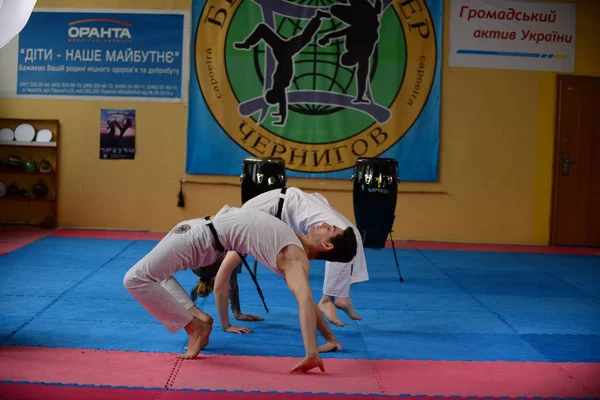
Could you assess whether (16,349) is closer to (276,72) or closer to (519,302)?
(519,302)

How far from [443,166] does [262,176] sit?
126 inches

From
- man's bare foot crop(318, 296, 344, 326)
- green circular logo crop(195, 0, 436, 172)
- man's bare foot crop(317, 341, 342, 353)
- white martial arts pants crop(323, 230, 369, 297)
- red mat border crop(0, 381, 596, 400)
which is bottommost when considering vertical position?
red mat border crop(0, 381, 596, 400)

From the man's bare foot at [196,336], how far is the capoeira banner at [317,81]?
192 inches

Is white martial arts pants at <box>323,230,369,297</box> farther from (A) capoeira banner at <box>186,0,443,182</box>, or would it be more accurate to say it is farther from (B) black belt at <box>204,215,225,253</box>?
(A) capoeira banner at <box>186,0,443,182</box>

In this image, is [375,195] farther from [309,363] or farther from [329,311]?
[309,363]

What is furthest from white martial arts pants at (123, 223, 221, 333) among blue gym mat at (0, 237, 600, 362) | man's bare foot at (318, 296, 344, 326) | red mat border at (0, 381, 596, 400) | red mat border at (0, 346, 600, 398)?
man's bare foot at (318, 296, 344, 326)

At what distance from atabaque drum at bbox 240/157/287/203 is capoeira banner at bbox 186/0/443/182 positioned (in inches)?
90.1

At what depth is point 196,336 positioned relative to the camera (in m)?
3.66

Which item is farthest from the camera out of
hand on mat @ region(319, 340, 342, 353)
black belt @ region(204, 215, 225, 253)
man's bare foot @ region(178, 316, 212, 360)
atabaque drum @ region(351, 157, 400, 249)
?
atabaque drum @ region(351, 157, 400, 249)

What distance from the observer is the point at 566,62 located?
851 cm

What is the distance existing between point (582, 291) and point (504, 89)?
3.33 m

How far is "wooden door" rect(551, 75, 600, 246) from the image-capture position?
8.48 metres

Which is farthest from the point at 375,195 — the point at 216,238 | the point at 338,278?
the point at 216,238

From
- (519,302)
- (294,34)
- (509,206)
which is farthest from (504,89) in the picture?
(519,302)
